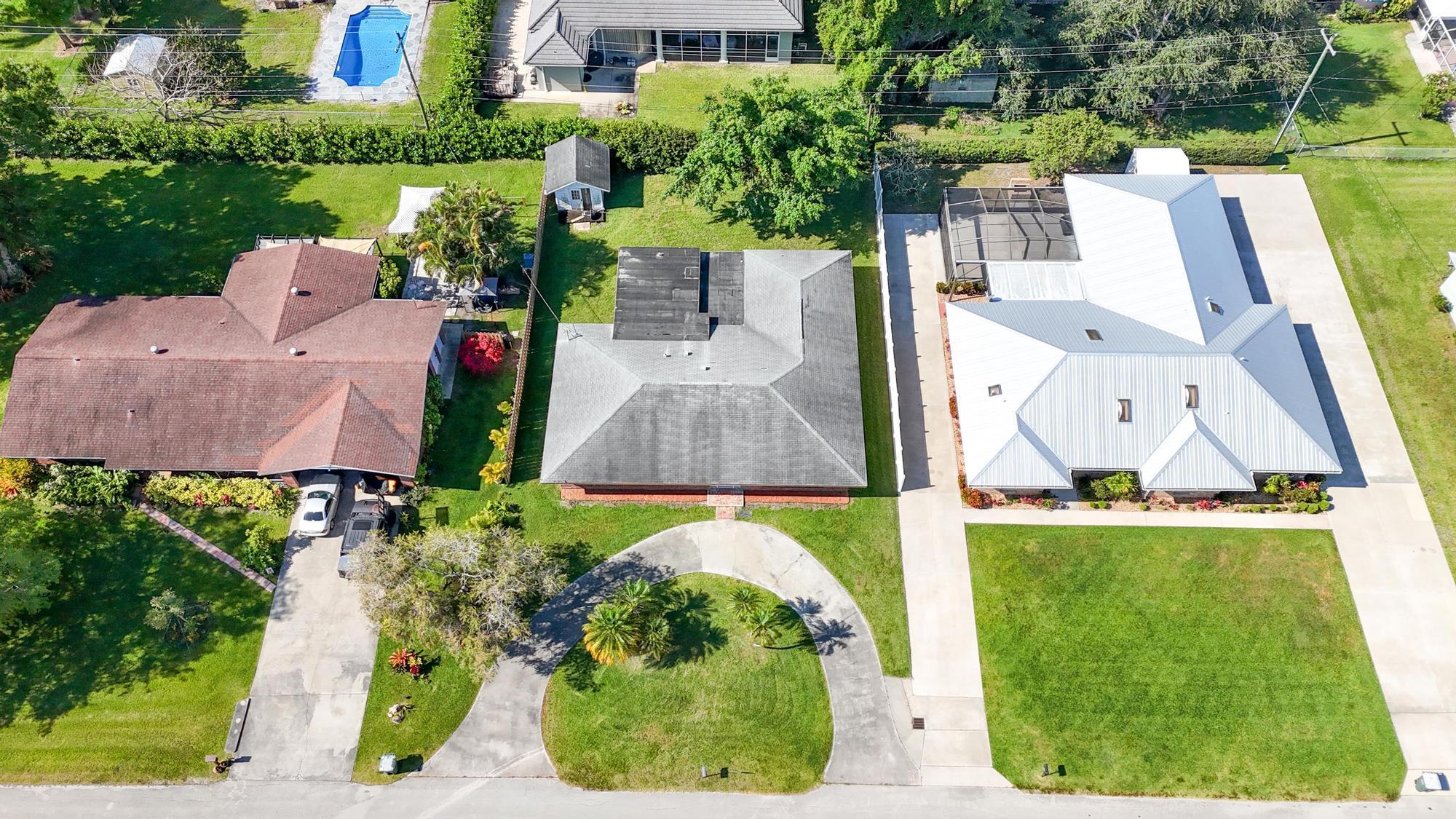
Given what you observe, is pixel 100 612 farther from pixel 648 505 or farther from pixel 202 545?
pixel 648 505

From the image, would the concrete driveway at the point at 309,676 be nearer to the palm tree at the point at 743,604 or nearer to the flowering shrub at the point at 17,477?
the flowering shrub at the point at 17,477

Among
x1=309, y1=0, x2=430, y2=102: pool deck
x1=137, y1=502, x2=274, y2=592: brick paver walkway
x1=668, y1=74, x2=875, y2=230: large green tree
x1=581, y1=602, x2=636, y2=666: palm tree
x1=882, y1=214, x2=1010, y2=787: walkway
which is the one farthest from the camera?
x1=309, y1=0, x2=430, y2=102: pool deck

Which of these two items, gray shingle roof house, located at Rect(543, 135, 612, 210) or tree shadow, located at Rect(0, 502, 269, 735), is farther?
gray shingle roof house, located at Rect(543, 135, 612, 210)

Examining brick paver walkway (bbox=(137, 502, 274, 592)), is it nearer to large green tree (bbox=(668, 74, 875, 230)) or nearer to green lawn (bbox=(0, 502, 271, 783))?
green lawn (bbox=(0, 502, 271, 783))

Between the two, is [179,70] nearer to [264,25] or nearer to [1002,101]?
[264,25]

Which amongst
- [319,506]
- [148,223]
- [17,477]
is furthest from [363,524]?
[148,223]

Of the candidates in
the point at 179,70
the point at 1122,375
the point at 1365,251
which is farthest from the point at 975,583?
the point at 179,70

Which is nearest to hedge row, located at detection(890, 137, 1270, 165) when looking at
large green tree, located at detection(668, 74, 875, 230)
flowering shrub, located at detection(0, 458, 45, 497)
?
large green tree, located at detection(668, 74, 875, 230)
